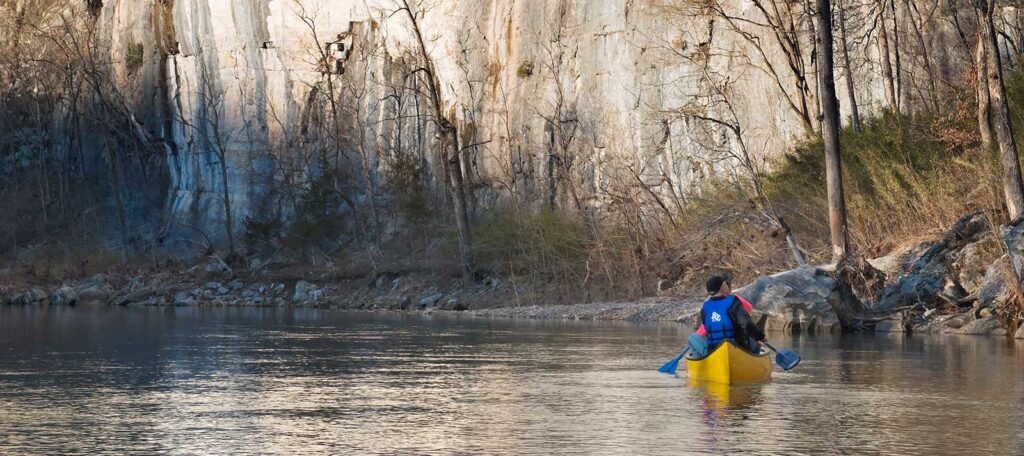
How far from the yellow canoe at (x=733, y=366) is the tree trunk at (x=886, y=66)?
1716cm

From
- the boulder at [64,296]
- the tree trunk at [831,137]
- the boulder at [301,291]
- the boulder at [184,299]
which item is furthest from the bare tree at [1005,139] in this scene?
the boulder at [64,296]

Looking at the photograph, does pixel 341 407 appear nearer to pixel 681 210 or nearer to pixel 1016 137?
pixel 1016 137

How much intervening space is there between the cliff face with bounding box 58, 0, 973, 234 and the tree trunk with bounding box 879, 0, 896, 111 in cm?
38

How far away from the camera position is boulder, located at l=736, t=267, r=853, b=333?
79.6ft

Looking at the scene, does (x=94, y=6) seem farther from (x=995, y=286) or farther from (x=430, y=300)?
(x=995, y=286)

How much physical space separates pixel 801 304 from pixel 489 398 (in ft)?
39.1

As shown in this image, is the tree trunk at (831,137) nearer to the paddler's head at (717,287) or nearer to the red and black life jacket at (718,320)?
the paddler's head at (717,287)

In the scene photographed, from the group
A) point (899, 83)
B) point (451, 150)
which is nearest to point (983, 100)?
point (899, 83)

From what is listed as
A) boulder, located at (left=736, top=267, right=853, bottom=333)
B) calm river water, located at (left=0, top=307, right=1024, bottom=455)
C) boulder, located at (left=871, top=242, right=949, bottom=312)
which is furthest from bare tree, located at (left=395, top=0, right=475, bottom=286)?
boulder, located at (left=871, top=242, right=949, bottom=312)

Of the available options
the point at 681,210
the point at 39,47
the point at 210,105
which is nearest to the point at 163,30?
the point at 210,105

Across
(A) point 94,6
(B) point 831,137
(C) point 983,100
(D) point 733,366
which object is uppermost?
(A) point 94,6

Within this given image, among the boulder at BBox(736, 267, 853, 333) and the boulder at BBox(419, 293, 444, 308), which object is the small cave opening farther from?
the boulder at BBox(736, 267, 853, 333)

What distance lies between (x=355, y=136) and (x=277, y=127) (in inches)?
229

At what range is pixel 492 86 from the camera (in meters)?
47.6
